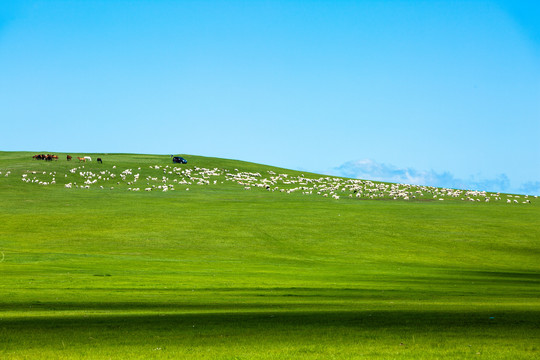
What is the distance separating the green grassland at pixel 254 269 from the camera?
645 inches

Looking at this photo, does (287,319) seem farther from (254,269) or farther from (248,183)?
(248,183)

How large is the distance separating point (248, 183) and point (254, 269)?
210 ft

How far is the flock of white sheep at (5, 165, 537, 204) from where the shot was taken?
95062mm

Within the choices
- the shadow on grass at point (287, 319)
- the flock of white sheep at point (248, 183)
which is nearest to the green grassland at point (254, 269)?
the shadow on grass at point (287, 319)

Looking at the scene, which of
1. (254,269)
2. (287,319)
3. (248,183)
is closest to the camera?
(287,319)

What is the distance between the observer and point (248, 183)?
104 m

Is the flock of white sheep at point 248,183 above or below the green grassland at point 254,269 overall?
above

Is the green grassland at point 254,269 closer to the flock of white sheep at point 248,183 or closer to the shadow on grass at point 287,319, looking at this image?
the shadow on grass at point 287,319

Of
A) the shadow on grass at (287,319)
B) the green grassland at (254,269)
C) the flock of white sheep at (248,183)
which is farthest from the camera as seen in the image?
the flock of white sheep at (248,183)

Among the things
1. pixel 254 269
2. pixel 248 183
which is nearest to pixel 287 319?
pixel 254 269

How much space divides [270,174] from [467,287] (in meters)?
86.1

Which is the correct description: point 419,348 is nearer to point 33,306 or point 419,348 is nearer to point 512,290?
point 33,306

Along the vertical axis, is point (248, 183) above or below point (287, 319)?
above

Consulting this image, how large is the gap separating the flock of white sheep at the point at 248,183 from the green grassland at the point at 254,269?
71 centimetres
